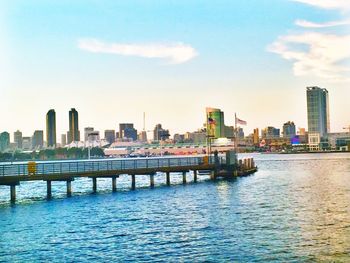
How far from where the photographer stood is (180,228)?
42.7 meters

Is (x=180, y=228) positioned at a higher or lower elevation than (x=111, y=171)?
lower

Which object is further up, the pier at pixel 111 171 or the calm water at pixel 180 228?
the pier at pixel 111 171

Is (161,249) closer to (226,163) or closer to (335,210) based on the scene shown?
(335,210)

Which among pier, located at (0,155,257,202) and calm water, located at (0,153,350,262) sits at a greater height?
pier, located at (0,155,257,202)

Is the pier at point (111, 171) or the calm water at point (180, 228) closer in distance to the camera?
the calm water at point (180, 228)

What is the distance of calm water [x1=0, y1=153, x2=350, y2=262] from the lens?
33.5 m

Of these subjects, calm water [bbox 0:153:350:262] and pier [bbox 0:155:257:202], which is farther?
pier [bbox 0:155:257:202]

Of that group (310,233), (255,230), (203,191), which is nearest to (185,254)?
(255,230)

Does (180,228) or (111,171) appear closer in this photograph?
(180,228)

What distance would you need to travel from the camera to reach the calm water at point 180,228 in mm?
33469

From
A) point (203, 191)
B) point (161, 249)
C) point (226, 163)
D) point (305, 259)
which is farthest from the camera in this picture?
point (226, 163)

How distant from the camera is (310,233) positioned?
39.7m

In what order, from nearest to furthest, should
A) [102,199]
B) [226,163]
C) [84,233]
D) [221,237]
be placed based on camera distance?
[221,237]
[84,233]
[102,199]
[226,163]

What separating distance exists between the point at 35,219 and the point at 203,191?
3147 cm
